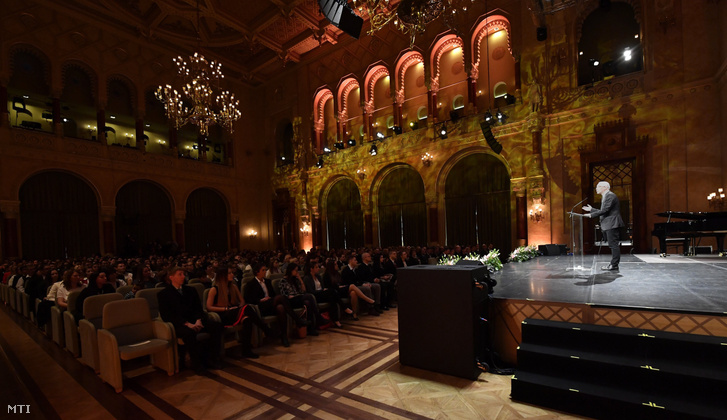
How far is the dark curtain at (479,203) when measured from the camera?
12.7 meters

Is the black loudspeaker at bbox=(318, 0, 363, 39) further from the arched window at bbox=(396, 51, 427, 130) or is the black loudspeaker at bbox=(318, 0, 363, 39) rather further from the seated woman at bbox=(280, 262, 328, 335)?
the arched window at bbox=(396, 51, 427, 130)

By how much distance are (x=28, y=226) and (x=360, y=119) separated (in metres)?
14.3

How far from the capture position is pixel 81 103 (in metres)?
15.0

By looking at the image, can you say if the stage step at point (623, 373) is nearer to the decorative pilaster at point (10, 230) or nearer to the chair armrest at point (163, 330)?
the chair armrest at point (163, 330)

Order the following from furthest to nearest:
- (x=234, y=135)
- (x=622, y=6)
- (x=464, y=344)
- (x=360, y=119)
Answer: (x=234, y=135)
(x=360, y=119)
(x=622, y=6)
(x=464, y=344)

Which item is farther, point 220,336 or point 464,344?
point 220,336

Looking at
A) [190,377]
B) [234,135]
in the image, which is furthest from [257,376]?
[234,135]

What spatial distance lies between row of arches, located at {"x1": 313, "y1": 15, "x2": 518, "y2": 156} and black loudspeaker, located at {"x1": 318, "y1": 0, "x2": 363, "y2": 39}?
7215 mm

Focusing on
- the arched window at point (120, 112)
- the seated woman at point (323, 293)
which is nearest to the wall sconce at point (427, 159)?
the seated woman at point (323, 293)

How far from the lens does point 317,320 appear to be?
531 cm

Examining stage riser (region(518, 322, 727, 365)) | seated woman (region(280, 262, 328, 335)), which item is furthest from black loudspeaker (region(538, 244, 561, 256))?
stage riser (region(518, 322, 727, 365))

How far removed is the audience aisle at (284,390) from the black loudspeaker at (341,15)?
5.24 m

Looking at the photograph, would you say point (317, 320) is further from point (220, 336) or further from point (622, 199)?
point (622, 199)

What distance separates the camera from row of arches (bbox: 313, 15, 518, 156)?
13.1 metres
